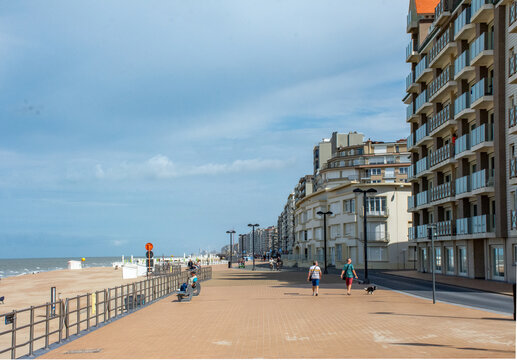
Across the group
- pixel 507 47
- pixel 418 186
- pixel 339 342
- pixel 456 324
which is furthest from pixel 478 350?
pixel 418 186

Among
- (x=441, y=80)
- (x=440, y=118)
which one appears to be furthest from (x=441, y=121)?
(x=441, y=80)

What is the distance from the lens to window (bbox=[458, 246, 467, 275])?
40.2 meters

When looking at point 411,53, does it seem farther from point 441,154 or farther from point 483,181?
point 483,181

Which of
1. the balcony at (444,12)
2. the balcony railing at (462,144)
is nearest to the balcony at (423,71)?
the balcony at (444,12)

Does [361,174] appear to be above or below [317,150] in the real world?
below

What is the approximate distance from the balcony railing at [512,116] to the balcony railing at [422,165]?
636 inches

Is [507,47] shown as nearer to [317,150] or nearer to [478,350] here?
[478,350]

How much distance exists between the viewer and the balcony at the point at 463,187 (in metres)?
37.9

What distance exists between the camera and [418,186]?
5272 centimetres

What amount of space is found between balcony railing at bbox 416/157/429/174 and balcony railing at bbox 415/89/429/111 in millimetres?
4494

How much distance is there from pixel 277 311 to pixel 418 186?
37910mm

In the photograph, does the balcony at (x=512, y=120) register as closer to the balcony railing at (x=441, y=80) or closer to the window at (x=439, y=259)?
the balcony railing at (x=441, y=80)

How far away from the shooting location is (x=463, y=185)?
3853 cm

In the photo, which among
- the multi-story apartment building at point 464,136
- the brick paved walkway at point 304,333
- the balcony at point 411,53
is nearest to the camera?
the brick paved walkway at point 304,333
